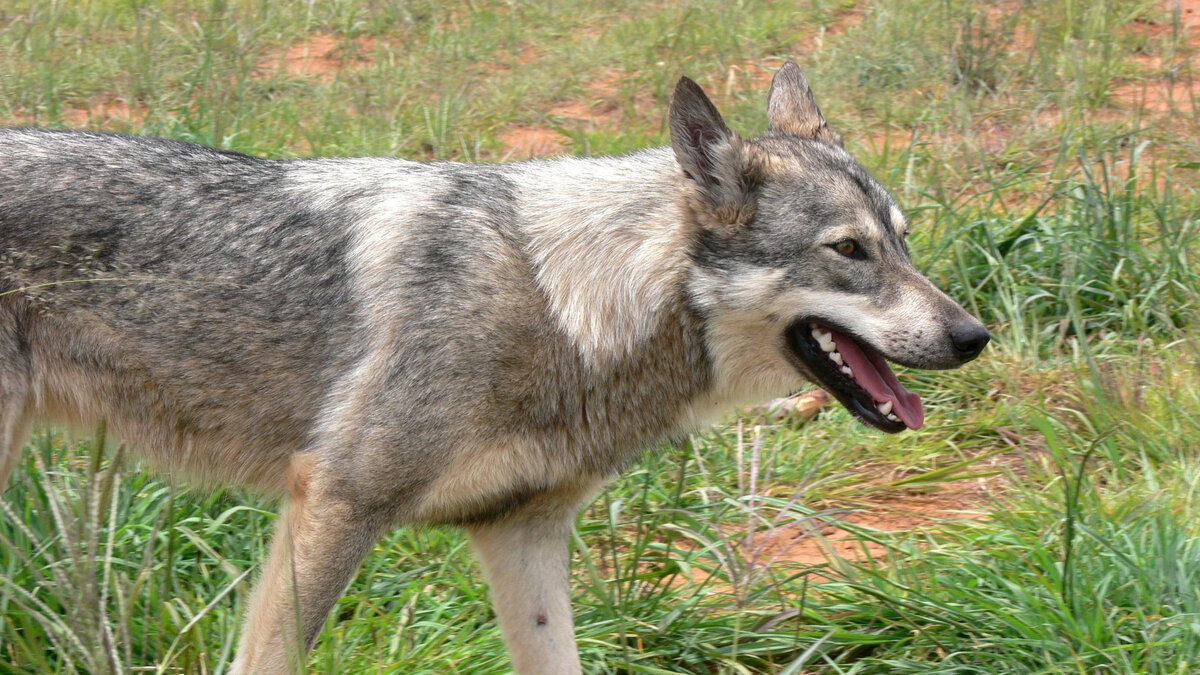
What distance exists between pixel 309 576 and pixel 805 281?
145cm

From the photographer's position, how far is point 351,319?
10.4 ft

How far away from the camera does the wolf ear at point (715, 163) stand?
3170 mm

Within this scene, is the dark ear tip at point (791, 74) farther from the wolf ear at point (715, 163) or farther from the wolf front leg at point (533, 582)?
the wolf front leg at point (533, 582)

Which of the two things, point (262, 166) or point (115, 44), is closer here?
point (262, 166)

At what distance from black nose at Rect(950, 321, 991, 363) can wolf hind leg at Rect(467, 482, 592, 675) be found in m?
1.10

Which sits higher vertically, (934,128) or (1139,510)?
(934,128)

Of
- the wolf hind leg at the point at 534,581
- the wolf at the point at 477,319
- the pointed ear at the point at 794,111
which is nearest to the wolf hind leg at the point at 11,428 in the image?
the wolf at the point at 477,319

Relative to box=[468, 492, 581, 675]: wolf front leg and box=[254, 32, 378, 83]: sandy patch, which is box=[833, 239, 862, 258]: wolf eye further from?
box=[254, 32, 378, 83]: sandy patch

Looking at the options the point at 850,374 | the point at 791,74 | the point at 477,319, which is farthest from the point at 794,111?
the point at 477,319

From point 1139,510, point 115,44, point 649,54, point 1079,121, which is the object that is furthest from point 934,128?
point 115,44

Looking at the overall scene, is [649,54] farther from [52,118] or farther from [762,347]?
[762,347]

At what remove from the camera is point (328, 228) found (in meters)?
3.31

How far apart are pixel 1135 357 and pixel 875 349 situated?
7.04 feet

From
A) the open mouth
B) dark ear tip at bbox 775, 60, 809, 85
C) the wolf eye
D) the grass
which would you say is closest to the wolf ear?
the wolf eye
